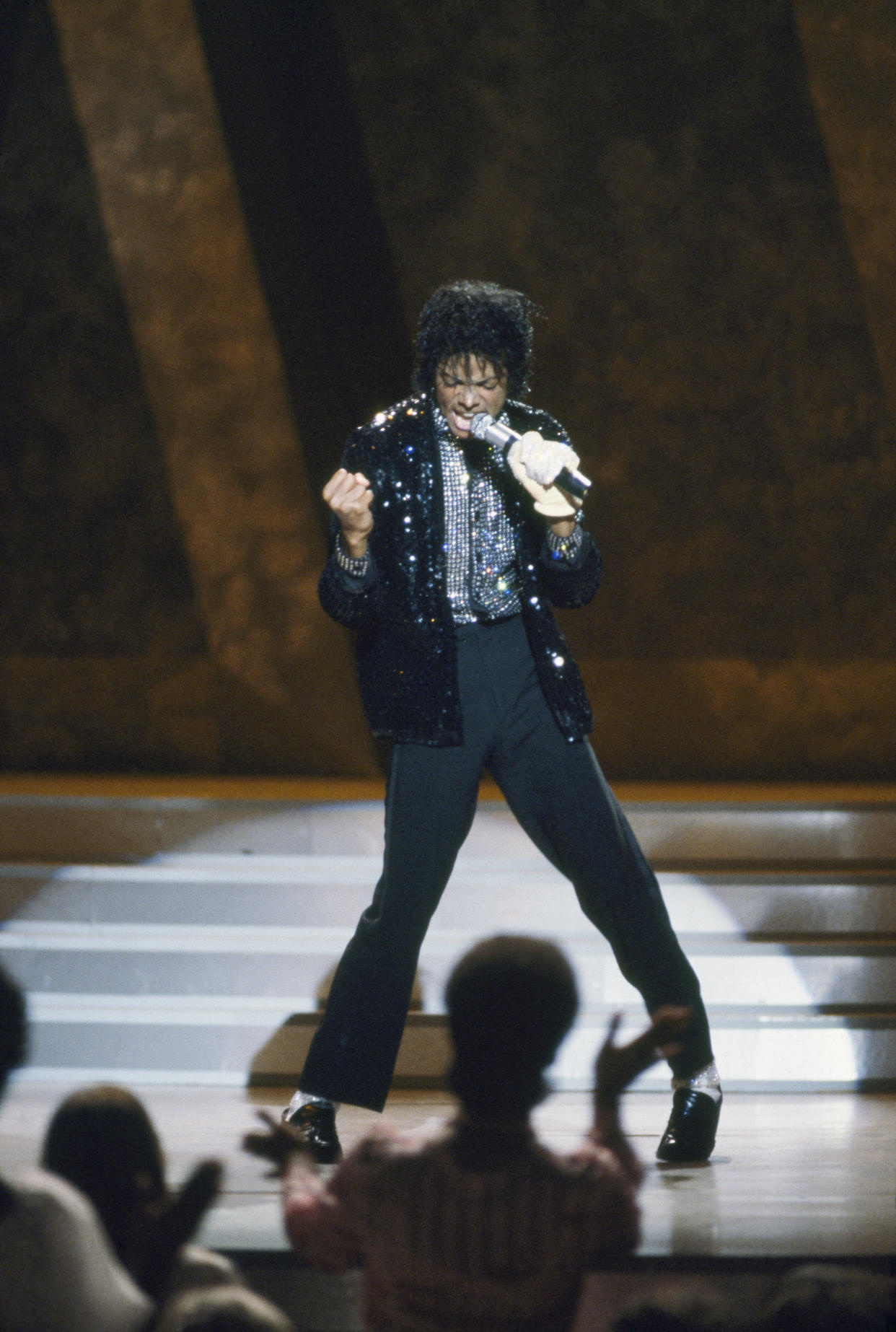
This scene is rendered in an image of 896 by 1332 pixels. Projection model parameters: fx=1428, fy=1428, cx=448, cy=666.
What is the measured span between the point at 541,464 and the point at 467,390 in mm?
334

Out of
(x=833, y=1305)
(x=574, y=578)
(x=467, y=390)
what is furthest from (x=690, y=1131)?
(x=467, y=390)

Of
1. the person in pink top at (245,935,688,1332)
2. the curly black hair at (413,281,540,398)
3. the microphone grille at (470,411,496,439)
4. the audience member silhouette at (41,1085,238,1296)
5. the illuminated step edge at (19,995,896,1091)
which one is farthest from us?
the illuminated step edge at (19,995,896,1091)

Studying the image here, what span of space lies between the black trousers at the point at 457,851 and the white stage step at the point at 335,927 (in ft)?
2.34

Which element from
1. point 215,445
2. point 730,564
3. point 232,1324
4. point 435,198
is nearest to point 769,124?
point 435,198

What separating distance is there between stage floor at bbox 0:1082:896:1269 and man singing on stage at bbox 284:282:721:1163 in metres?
0.13

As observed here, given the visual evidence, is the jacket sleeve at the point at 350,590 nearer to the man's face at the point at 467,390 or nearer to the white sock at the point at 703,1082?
the man's face at the point at 467,390

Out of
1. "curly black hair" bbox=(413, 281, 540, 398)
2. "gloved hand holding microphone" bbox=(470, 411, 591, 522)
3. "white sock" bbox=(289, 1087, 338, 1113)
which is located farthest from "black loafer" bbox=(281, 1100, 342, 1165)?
"curly black hair" bbox=(413, 281, 540, 398)

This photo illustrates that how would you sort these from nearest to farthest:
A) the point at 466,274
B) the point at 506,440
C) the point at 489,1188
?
the point at 489,1188 < the point at 506,440 < the point at 466,274

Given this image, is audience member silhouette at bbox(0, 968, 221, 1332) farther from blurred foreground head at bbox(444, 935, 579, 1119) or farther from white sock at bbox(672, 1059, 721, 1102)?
white sock at bbox(672, 1059, 721, 1102)

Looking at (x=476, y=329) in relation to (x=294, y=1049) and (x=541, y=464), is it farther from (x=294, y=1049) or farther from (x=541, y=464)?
→ (x=294, y=1049)

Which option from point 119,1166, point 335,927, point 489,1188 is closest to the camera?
point 489,1188

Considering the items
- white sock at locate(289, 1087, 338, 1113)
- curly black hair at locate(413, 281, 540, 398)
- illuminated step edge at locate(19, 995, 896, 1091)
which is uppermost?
curly black hair at locate(413, 281, 540, 398)

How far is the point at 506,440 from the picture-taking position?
2.03 metres

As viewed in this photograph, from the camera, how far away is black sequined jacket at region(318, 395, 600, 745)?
7.20 feet
